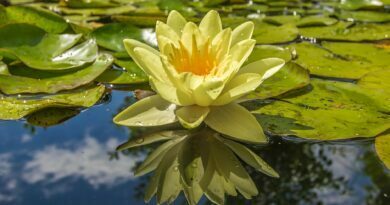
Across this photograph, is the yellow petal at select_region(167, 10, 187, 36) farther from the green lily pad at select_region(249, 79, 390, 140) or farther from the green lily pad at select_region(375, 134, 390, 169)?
the green lily pad at select_region(375, 134, 390, 169)

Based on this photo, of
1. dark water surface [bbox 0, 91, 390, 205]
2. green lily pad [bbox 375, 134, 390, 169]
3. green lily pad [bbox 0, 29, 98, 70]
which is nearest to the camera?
dark water surface [bbox 0, 91, 390, 205]

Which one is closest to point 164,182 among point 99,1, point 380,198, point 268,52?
point 380,198

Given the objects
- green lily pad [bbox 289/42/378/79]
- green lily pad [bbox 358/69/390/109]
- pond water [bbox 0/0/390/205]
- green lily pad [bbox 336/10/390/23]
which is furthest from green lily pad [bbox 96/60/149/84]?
green lily pad [bbox 336/10/390/23]

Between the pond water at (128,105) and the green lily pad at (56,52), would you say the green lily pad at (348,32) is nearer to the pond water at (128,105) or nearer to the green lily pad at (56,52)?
the pond water at (128,105)

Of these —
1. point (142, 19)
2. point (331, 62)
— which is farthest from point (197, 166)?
point (142, 19)

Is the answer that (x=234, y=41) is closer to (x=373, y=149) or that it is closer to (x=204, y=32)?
(x=204, y=32)

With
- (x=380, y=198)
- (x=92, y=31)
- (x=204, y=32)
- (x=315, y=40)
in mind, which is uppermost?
(x=204, y=32)

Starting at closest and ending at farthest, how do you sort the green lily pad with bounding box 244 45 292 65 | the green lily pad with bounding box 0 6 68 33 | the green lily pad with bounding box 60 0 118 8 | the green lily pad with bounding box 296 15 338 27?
the green lily pad with bounding box 244 45 292 65 → the green lily pad with bounding box 0 6 68 33 → the green lily pad with bounding box 296 15 338 27 → the green lily pad with bounding box 60 0 118 8

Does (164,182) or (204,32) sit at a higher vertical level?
(204,32)
